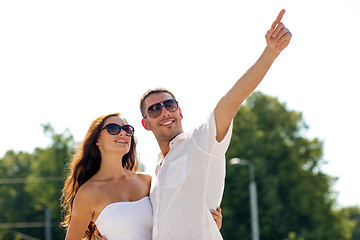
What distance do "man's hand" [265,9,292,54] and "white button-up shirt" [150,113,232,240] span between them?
62 centimetres

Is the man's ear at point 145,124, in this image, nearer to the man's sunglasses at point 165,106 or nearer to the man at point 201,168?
the man's sunglasses at point 165,106

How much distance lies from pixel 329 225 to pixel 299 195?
2966 millimetres

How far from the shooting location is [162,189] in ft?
12.8

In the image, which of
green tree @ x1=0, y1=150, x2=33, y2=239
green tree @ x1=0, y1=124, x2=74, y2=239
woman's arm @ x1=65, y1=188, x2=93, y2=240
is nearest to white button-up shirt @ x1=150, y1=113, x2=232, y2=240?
woman's arm @ x1=65, y1=188, x2=93, y2=240

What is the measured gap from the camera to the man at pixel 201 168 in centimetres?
332

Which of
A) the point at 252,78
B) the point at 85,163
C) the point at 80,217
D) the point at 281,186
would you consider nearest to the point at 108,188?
the point at 80,217

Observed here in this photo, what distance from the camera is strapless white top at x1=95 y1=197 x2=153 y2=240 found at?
14.7 feet

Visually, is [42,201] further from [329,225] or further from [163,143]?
[163,143]

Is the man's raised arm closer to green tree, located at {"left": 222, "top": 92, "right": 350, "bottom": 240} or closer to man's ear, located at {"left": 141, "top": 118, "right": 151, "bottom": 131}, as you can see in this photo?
man's ear, located at {"left": 141, "top": 118, "right": 151, "bottom": 131}

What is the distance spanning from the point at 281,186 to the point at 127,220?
29782 millimetres

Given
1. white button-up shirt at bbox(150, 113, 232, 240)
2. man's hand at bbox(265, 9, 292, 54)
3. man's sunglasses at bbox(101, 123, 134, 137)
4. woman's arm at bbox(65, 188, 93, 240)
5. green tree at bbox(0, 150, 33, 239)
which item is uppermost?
man's hand at bbox(265, 9, 292, 54)

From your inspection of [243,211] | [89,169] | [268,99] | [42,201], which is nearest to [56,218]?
[42,201]

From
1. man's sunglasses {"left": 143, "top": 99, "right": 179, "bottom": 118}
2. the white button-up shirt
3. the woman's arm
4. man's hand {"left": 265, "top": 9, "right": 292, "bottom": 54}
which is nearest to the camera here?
man's hand {"left": 265, "top": 9, "right": 292, "bottom": 54}

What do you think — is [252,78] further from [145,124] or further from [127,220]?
[127,220]
